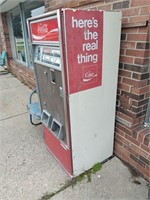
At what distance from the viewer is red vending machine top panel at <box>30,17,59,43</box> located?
4.66 feet

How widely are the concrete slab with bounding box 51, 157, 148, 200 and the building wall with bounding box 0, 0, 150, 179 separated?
0.17 meters

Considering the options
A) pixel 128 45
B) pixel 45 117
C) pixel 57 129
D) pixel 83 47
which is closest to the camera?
pixel 83 47

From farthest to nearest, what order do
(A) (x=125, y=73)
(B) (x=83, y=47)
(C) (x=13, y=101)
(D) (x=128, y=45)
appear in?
(C) (x=13, y=101), (A) (x=125, y=73), (D) (x=128, y=45), (B) (x=83, y=47)

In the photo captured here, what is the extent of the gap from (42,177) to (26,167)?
0.27 meters

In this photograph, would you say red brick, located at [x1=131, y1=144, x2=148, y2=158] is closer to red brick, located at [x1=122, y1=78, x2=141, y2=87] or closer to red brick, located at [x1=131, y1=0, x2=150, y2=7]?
red brick, located at [x1=122, y1=78, x2=141, y2=87]

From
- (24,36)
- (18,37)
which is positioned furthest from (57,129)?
(18,37)

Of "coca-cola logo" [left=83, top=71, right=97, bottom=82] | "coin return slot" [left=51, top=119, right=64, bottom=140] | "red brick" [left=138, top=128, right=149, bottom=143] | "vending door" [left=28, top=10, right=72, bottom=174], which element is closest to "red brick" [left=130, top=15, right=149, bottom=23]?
"coca-cola logo" [left=83, top=71, right=97, bottom=82]

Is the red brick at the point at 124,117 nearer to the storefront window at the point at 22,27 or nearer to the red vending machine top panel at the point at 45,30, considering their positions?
the red vending machine top panel at the point at 45,30

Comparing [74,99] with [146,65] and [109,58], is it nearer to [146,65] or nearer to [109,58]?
[109,58]

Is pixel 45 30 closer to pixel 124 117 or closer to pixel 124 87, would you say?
pixel 124 87

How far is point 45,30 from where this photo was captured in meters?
1.57

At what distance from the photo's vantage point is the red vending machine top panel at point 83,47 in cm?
135

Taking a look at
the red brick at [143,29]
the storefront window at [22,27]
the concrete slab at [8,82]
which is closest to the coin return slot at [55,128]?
the red brick at [143,29]

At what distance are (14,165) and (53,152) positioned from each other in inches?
19.2
